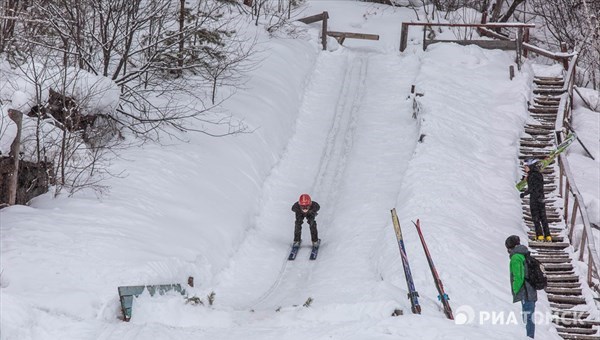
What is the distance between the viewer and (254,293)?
1543 cm

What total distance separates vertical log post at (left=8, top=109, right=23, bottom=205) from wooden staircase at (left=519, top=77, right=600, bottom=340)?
9569 mm

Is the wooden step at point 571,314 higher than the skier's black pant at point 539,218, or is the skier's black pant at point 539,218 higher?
the skier's black pant at point 539,218

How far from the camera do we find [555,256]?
55.8ft

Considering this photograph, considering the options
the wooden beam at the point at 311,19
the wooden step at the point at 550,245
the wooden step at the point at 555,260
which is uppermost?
the wooden beam at the point at 311,19

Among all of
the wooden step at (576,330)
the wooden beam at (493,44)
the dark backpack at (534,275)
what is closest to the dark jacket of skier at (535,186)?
the wooden step at (576,330)

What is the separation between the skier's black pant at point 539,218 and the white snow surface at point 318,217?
A: 0.81m

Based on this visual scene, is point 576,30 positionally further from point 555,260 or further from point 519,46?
point 555,260

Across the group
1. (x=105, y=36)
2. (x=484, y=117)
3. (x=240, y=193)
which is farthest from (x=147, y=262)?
(x=484, y=117)

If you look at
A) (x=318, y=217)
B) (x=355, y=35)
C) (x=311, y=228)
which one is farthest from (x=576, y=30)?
(x=311, y=228)

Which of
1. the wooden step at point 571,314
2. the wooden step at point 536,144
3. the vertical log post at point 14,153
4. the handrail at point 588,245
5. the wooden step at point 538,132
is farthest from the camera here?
the wooden step at point 538,132

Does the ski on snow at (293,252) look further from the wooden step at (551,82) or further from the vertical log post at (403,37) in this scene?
the vertical log post at (403,37)

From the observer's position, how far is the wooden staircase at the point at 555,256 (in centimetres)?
1477

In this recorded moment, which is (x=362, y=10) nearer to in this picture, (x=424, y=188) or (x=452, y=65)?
(x=452, y=65)

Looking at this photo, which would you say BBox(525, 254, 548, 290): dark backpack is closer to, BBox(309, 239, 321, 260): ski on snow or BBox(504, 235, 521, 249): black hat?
BBox(504, 235, 521, 249): black hat
